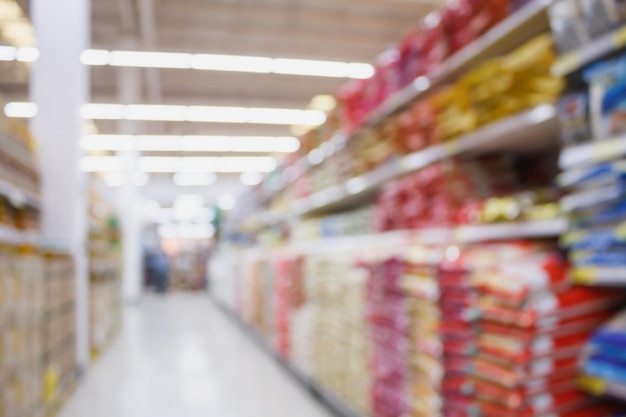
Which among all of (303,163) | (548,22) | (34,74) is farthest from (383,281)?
(34,74)

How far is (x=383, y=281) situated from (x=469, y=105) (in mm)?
933

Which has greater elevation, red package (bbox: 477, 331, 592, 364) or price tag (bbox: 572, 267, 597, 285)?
price tag (bbox: 572, 267, 597, 285)

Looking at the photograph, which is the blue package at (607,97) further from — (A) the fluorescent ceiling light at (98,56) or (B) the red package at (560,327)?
(A) the fluorescent ceiling light at (98,56)

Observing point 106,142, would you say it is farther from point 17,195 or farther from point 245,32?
point 17,195

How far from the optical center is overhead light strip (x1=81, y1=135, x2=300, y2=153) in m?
14.8

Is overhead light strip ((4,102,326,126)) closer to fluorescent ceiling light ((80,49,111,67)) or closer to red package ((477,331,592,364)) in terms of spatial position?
fluorescent ceiling light ((80,49,111,67))

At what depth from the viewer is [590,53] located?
164 cm

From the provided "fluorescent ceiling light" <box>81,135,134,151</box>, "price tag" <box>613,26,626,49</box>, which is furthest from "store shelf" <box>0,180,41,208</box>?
"fluorescent ceiling light" <box>81,135,134,151</box>

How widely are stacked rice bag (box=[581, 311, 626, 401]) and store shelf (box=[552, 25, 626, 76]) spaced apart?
81cm

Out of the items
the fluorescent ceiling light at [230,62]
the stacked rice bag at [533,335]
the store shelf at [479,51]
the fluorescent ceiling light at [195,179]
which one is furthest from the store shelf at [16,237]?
the fluorescent ceiling light at [195,179]

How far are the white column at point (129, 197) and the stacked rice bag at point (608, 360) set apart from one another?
993 centimetres

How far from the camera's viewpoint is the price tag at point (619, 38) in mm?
1515

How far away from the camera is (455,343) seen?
78.7 inches

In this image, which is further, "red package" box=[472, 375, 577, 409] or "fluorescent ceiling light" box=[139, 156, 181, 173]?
"fluorescent ceiling light" box=[139, 156, 181, 173]
